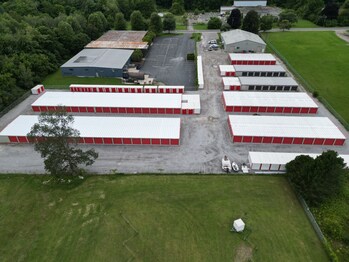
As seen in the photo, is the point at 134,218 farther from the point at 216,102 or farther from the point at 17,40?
the point at 17,40

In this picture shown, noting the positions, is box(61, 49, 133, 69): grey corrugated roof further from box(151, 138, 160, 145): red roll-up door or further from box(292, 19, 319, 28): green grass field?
box(292, 19, 319, 28): green grass field

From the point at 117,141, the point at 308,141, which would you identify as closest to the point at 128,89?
the point at 117,141

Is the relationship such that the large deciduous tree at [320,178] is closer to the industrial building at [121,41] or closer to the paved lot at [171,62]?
the paved lot at [171,62]

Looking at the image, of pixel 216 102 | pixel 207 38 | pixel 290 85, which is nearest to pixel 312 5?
pixel 207 38

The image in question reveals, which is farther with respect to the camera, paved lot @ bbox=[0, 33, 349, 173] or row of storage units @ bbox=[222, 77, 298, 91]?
row of storage units @ bbox=[222, 77, 298, 91]

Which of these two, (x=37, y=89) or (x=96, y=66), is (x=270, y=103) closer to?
(x=96, y=66)

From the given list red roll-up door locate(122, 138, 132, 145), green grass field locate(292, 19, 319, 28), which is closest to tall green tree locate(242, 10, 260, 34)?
green grass field locate(292, 19, 319, 28)

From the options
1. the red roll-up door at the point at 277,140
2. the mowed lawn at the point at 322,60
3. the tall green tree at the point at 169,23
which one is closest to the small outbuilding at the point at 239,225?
the red roll-up door at the point at 277,140
